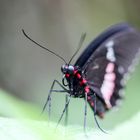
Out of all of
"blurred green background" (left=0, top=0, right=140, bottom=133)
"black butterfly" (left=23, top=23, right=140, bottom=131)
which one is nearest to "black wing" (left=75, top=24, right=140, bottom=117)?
"black butterfly" (left=23, top=23, right=140, bottom=131)

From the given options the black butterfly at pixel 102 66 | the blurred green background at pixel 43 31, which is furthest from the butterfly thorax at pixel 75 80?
the blurred green background at pixel 43 31

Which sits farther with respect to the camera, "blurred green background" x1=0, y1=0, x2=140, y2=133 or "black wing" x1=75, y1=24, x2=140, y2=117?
"blurred green background" x1=0, y1=0, x2=140, y2=133

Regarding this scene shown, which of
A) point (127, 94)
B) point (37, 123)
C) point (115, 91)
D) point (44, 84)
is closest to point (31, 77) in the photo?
point (44, 84)

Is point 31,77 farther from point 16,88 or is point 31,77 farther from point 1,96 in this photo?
point 1,96

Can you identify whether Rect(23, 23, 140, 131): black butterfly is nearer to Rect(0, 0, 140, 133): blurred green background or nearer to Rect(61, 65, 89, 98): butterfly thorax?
Rect(61, 65, 89, 98): butterfly thorax

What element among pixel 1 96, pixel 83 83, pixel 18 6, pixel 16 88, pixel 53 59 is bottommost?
pixel 1 96

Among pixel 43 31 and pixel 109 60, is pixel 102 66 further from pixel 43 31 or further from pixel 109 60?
pixel 43 31

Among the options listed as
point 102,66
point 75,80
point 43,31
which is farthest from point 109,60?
point 43,31
